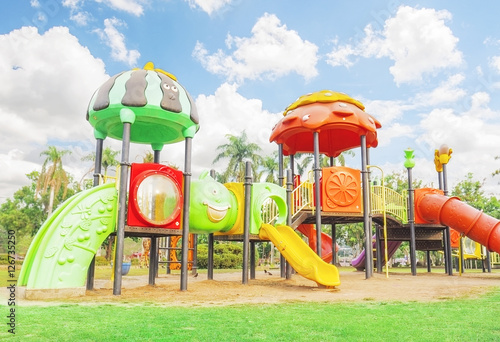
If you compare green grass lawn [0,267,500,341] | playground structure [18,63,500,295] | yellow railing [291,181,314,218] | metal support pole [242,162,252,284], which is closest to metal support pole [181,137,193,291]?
playground structure [18,63,500,295]

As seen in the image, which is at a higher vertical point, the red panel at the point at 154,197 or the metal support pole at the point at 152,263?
the red panel at the point at 154,197

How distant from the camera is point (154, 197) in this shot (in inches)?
432

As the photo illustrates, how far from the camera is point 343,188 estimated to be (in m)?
16.1

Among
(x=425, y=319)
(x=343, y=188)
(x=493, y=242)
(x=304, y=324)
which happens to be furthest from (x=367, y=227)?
(x=304, y=324)

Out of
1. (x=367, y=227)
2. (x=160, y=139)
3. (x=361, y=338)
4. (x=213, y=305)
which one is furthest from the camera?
(x=367, y=227)

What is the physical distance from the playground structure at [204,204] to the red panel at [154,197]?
3 cm

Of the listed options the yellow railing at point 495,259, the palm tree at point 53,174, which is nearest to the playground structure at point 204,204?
the yellow railing at point 495,259

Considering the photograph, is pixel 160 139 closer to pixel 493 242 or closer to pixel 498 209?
pixel 493 242

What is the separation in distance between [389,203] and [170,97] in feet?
35.6

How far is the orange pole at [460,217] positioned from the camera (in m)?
16.2

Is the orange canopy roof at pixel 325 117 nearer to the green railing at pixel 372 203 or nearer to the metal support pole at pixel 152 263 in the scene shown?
the green railing at pixel 372 203

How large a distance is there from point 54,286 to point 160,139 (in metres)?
6.04

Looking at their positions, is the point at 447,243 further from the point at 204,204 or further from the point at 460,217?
the point at 204,204

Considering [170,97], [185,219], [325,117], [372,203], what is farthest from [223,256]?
[170,97]
